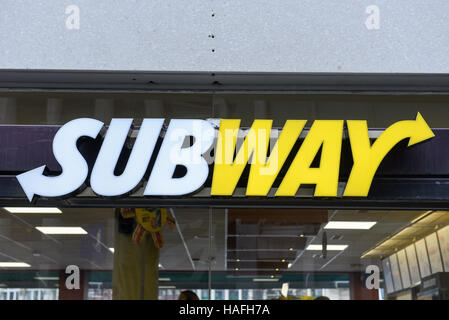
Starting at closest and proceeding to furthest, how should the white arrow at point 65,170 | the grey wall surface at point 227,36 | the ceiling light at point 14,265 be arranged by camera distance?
the white arrow at point 65,170, the ceiling light at point 14,265, the grey wall surface at point 227,36

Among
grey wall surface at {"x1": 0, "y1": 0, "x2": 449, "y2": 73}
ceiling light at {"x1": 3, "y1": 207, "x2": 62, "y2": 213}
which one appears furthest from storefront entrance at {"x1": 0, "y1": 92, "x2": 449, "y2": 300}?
grey wall surface at {"x1": 0, "y1": 0, "x2": 449, "y2": 73}

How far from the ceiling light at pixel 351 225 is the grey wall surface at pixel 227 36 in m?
1.48

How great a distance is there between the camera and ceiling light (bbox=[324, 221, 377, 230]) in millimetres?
7043

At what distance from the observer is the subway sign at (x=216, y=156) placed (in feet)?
→ 22.1

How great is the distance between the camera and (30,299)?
683 cm

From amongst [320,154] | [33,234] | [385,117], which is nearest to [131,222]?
[33,234]

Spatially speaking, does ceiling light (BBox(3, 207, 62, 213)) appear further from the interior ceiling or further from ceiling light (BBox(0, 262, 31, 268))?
ceiling light (BBox(0, 262, 31, 268))

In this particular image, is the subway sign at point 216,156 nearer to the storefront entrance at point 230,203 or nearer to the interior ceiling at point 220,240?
the storefront entrance at point 230,203

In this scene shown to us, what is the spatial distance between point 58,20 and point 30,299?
107 inches

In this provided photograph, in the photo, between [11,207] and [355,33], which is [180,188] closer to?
[11,207]

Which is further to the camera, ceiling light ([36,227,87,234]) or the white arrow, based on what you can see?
ceiling light ([36,227,87,234])

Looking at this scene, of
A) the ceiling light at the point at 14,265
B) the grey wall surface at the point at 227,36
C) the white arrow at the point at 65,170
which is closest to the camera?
the white arrow at the point at 65,170

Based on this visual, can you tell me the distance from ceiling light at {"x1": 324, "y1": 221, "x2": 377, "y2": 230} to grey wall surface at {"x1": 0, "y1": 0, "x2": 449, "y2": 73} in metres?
1.48

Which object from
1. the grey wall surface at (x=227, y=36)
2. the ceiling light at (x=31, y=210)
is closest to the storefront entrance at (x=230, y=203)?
the ceiling light at (x=31, y=210)
